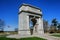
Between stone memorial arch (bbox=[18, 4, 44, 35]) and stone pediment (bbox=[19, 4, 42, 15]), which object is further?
stone pediment (bbox=[19, 4, 42, 15])

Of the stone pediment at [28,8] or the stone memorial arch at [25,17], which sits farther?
the stone pediment at [28,8]

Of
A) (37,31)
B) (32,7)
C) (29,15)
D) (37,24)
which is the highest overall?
(32,7)

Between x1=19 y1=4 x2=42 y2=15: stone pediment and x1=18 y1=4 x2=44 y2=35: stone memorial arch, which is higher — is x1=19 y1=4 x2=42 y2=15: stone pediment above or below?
above

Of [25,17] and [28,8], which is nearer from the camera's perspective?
[25,17]

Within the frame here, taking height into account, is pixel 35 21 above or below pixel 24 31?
above

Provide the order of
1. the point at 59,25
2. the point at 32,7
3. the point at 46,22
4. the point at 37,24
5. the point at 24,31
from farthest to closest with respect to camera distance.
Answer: the point at 59,25 < the point at 46,22 < the point at 37,24 < the point at 32,7 < the point at 24,31

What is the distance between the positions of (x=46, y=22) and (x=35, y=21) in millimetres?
43242

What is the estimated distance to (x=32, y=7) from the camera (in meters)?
21.8

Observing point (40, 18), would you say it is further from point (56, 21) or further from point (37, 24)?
point (56, 21)

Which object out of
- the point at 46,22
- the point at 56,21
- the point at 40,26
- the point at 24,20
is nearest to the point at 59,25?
the point at 56,21

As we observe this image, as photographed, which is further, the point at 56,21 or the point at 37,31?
the point at 56,21

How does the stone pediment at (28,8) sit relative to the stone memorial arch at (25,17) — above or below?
above

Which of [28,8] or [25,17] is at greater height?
[28,8]

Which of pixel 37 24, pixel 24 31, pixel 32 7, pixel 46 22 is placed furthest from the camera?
pixel 46 22
